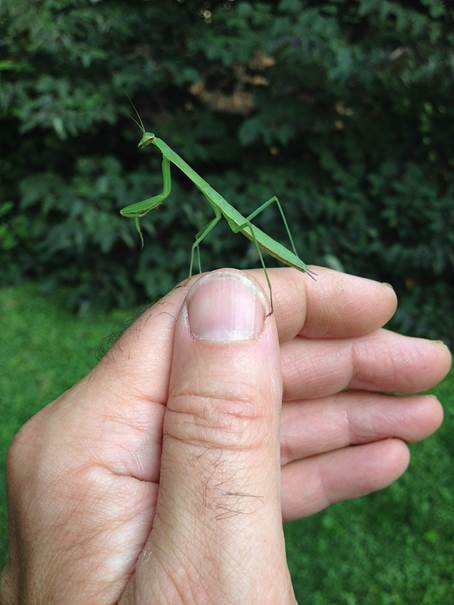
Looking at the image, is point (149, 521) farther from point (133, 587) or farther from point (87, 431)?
point (87, 431)

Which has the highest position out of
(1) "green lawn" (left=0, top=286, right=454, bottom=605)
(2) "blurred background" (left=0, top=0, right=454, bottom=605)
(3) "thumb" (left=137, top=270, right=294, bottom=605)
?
(3) "thumb" (left=137, top=270, right=294, bottom=605)

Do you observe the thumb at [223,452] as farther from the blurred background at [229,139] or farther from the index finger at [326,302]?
the blurred background at [229,139]

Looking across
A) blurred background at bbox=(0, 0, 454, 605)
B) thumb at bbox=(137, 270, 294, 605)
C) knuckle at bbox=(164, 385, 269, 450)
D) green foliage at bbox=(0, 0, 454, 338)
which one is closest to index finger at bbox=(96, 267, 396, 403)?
thumb at bbox=(137, 270, 294, 605)

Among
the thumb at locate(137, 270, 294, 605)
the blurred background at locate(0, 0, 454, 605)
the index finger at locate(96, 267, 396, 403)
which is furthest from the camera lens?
the blurred background at locate(0, 0, 454, 605)

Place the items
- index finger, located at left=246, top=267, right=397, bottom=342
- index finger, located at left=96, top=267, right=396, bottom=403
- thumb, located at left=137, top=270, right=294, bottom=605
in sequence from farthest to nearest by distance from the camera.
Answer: index finger, located at left=246, top=267, right=397, bottom=342 < index finger, located at left=96, top=267, right=396, bottom=403 < thumb, located at left=137, top=270, right=294, bottom=605

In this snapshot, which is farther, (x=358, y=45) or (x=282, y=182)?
(x=282, y=182)

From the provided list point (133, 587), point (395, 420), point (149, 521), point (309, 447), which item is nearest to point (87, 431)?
point (149, 521)

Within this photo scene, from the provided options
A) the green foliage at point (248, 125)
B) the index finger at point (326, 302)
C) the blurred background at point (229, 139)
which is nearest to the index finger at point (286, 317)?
the index finger at point (326, 302)

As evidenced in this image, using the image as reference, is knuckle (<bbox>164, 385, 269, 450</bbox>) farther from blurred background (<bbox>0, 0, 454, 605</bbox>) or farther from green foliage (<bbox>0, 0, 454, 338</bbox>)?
green foliage (<bbox>0, 0, 454, 338</bbox>)
